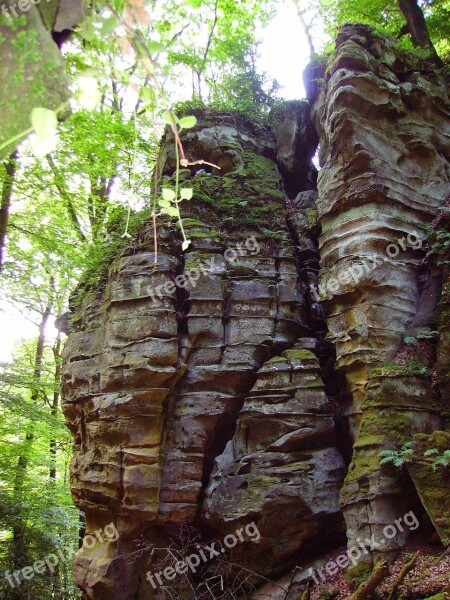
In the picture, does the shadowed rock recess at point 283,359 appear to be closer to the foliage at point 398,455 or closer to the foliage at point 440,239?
the foliage at point 398,455

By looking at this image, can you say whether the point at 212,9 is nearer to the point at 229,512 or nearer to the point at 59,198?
the point at 59,198

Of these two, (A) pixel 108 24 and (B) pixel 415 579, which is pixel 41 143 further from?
(B) pixel 415 579

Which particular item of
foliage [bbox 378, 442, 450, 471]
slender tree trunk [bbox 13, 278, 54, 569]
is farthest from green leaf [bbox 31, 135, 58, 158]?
slender tree trunk [bbox 13, 278, 54, 569]

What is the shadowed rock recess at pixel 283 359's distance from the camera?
7848 mm

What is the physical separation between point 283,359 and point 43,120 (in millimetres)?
7967

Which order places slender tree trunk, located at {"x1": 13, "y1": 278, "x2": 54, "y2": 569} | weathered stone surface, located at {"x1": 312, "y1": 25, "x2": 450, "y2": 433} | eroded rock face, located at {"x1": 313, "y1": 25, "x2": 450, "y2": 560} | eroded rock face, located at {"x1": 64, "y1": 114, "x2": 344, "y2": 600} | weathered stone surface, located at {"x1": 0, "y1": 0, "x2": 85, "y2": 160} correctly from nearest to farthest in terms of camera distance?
weathered stone surface, located at {"x1": 0, "y1": 0, "x2": 85, "y2": 160} < eroded rock face, located at {"x1": 313, "y1": 25, "x2": 450, "y2": 560} < eroded rock face, located at {"x1": 64, "y1": 114, "x2": 344, "y2": 600} < weathered stone surface, located at {"x1": 312, "y1": 25, "x2": 450, "y2": 433} < slender tree trunk, located at {"x1": 13, "y1": 278, "x2": 54, "y2": 569}

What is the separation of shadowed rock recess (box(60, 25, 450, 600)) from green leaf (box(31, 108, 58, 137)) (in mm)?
7030

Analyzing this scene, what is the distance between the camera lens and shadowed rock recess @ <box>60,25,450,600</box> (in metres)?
7.85

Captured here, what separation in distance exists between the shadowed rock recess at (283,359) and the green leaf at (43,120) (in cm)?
703

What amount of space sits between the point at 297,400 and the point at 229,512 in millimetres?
2328

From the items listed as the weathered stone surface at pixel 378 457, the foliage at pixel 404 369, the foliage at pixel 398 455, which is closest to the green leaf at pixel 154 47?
the foliage at pixel 398 455

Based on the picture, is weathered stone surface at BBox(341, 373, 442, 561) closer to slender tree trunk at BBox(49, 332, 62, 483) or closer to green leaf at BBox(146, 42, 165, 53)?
green leaf at BBox(146, 42, 165, 53)

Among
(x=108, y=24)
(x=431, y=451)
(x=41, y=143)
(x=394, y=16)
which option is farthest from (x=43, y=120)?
(x=394, y=16)

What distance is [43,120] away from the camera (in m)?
1.35
